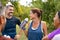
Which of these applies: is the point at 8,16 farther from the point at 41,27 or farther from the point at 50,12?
the point at 50,12

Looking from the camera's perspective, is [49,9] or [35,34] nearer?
[35,34]

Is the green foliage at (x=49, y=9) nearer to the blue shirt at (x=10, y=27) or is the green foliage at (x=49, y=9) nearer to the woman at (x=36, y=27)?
the blue shirt at (x=10, y=27)

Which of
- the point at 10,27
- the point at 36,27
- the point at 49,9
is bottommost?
the point at 49,9

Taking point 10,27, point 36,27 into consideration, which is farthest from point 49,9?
point 36,27

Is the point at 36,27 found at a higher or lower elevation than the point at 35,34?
higher

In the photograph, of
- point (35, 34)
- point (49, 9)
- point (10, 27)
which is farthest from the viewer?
point (49, 9)

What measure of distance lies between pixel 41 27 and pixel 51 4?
7979 millimetres

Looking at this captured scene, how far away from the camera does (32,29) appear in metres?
6.30

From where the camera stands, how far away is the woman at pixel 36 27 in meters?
6.25

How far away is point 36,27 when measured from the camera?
634cm

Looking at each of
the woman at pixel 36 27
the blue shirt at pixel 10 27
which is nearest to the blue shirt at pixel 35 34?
the woman at pixel 36 27

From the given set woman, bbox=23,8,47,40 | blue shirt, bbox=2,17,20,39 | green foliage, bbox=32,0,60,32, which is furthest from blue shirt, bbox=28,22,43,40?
green foliage, bbox=32,0,60,32

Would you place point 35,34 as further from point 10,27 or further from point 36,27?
point 10,27

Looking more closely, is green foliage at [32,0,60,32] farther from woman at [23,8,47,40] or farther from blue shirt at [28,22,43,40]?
blue shirt at [28,22,43,40]
